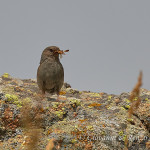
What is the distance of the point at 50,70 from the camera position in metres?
7.49

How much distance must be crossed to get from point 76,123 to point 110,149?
86cm

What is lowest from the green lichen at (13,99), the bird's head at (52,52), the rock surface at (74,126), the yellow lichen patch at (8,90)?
the rock surface at (74,126)

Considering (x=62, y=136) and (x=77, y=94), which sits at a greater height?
(x=77, y=94)

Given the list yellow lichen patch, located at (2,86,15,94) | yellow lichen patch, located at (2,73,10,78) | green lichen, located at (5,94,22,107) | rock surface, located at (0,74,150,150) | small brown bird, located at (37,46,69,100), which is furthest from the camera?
yellow lichen patch, located at (2,73,10,78)

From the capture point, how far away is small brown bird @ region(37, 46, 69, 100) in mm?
7504

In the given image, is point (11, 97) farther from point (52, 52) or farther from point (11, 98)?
point (52, 52)

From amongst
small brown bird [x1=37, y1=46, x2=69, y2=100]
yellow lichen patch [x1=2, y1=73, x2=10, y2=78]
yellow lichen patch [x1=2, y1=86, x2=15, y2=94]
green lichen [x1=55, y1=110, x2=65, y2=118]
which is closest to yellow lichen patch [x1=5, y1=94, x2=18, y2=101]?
yellow lichen patch [x1=2, y1=86, x2=15, y2=94]

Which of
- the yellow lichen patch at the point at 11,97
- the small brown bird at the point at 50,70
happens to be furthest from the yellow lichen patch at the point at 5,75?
the yellow lichen patch at the point at 11,97

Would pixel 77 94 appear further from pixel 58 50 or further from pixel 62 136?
pixel 62 136

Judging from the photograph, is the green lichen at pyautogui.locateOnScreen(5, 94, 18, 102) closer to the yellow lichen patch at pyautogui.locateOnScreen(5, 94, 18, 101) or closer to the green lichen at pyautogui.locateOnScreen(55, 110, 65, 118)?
the yellow lichen patch at pyautogui.locateOnScreen(5, 94, 18, 101)

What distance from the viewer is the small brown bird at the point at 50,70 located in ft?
24.6

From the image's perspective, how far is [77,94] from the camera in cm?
773

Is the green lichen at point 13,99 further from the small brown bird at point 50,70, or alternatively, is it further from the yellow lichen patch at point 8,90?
the small brown bird at point 50,70

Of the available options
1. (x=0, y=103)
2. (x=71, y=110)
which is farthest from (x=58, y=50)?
(x=0, y=103)
